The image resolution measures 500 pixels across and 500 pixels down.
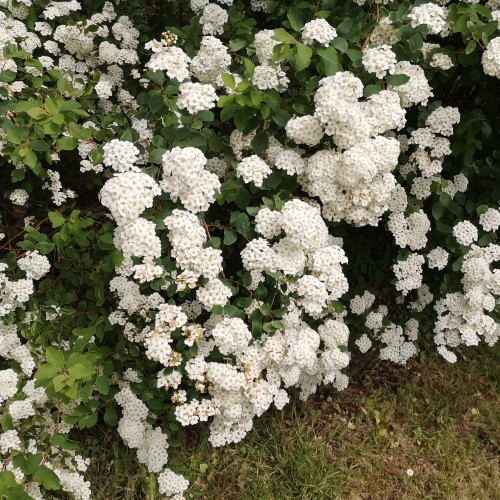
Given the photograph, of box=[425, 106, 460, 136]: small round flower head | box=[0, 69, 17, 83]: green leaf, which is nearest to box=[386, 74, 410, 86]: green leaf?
box=[425, 106, 460, 136]: small round flower head

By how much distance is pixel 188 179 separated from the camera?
2.25 meters

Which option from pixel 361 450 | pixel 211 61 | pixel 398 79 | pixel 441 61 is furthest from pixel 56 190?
pixel 361 450

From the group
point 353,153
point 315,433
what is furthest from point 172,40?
point 315,433

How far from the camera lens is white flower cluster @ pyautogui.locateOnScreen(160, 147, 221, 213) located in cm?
223

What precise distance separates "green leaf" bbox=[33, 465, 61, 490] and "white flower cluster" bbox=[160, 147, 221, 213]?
1.30 m

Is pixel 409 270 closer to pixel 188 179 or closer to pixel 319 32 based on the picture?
pixel 319 32

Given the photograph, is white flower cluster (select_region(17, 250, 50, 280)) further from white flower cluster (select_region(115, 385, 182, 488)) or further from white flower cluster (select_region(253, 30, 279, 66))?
white flower cluster (select_region(253, 30, 279, 66))

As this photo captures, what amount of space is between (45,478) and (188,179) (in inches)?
56.1

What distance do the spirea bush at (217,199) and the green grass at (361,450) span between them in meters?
0.30

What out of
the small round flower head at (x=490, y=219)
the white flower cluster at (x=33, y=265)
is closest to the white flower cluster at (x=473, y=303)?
the small round flower head at (x=490, y=219)

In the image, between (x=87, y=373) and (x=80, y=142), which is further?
(x=80, y=142)

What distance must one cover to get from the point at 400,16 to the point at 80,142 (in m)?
1.79

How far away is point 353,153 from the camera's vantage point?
2.37m

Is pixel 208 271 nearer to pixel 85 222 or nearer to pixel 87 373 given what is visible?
pixel 87 373
